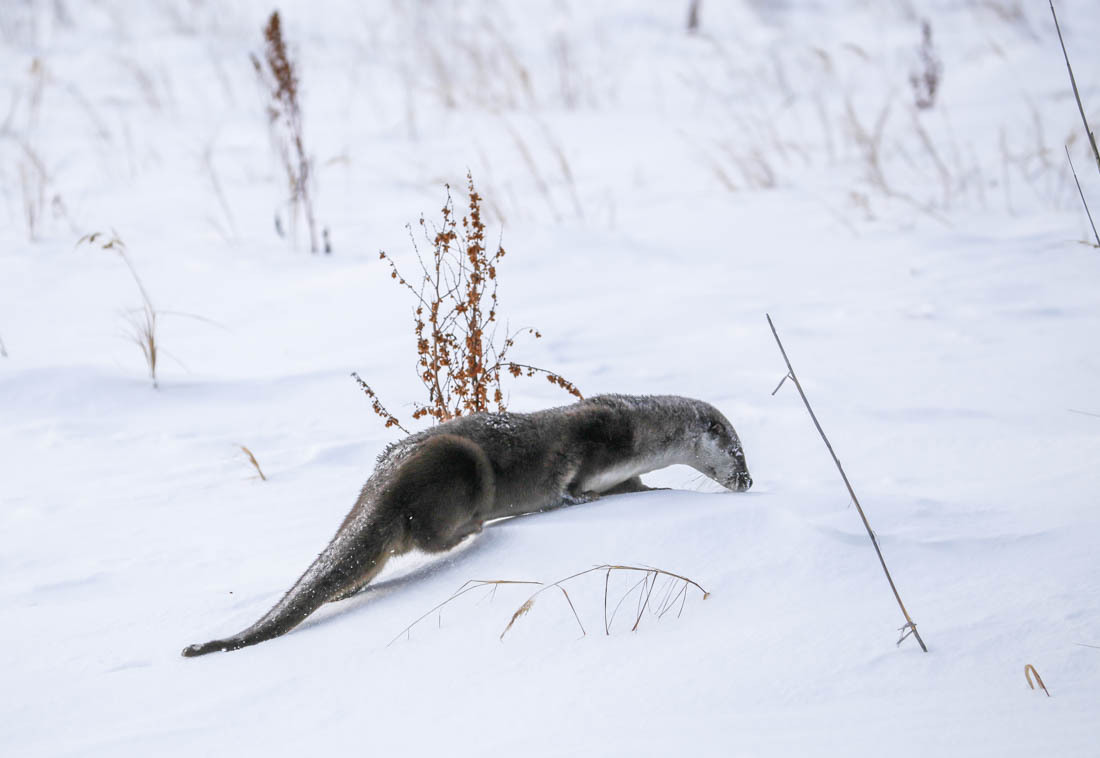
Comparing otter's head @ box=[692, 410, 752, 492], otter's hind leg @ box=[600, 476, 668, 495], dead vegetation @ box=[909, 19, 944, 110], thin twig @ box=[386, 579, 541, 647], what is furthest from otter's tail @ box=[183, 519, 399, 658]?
dead vegetation @ box=[909, 19, 944, 110]

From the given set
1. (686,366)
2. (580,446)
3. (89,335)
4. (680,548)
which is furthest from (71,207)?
(680,548)

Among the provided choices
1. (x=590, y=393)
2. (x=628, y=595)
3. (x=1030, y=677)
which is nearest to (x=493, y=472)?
(x=628, y=595)

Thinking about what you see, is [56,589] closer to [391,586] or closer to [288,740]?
[391,586]

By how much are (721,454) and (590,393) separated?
1236mm

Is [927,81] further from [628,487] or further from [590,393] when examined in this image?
[628,487]

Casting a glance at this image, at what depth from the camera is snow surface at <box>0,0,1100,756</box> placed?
5.50ft

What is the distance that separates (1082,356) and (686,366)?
5.69 feet

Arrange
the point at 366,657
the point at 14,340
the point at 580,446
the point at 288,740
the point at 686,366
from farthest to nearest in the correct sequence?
the point at 14,340 → the point at 686,366 → the point at 580,446 → the point at 366,657 → the point at 288,740

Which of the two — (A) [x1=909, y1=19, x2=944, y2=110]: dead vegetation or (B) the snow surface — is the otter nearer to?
(B) the snow surface

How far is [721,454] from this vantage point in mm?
2908

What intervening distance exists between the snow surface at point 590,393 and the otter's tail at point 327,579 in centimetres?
4

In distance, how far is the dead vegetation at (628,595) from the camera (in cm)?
194

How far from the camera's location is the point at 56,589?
2.48m

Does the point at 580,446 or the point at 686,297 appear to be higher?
the point at 580,446
